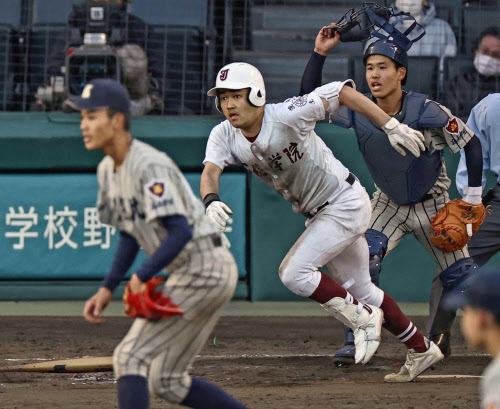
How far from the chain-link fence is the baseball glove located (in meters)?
5.75

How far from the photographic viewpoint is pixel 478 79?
32.3ft

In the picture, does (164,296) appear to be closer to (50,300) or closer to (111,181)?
(111,181)

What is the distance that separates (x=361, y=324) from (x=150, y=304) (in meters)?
2.10

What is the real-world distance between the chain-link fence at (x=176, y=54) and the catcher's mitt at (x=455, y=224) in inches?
140

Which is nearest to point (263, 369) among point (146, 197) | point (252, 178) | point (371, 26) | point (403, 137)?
point (403, 137)

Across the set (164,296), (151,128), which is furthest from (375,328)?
(151,128)

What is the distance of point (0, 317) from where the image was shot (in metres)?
8.51

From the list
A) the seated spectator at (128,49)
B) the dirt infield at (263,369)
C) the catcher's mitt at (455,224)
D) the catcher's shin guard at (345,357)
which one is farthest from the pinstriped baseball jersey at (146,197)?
the seated spectator at (128,49)

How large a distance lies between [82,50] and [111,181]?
220 inches

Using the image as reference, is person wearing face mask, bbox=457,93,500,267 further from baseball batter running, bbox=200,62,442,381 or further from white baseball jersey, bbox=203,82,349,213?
white baseball jersey, bbox=203,82,349,213

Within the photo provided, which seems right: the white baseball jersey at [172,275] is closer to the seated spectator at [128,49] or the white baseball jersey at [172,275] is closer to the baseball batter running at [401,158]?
the baseball batter running at [401,158]

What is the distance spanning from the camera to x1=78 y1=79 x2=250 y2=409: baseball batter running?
3824 millimetres

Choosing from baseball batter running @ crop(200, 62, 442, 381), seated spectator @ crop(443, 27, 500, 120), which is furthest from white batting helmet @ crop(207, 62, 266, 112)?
seated spectator @ crop(443, 27, 500, 120)

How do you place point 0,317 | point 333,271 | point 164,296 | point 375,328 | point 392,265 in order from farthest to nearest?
point 392,265, point 0,317, point 333,271, point 375,328, point 164,296
